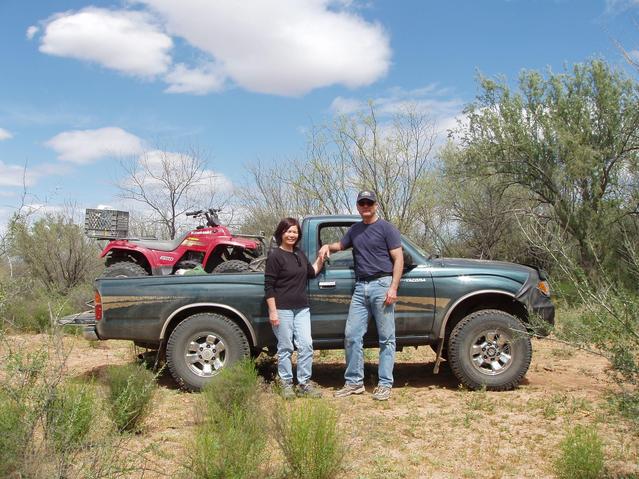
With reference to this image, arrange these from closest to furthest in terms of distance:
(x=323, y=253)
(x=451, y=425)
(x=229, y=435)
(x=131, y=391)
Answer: (x=229, y=435) → (x=131, y=391) → (x=451, y=425) → (x=323, y=253)

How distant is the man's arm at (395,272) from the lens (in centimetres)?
525

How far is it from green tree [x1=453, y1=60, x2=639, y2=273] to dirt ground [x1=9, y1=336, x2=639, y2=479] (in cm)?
771

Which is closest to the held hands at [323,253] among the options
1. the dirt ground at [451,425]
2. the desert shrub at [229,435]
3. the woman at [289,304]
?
the woman at [289,304]

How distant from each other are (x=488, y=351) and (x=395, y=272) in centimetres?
134

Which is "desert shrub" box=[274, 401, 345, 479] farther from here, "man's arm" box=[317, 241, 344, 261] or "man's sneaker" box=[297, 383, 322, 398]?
"man's arm" box=[317, 241, 344, 261]

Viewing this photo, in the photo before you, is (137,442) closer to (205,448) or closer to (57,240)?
(205,448)

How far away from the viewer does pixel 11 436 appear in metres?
2.99

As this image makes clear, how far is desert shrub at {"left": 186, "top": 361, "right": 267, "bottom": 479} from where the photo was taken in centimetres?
299

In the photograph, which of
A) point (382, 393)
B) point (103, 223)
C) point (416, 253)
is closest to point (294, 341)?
point (382, 393)

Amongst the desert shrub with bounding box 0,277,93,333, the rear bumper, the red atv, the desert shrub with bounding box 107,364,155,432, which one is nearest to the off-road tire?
the red atv

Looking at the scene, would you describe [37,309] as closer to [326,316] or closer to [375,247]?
[326,316]

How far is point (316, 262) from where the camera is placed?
5.57 metres

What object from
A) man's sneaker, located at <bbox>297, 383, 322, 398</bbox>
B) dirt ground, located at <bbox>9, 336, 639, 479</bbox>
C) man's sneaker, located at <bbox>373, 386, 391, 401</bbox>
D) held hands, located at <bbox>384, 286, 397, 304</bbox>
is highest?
held hands, located at <bbox>384, 286, 397, 304</bbox>

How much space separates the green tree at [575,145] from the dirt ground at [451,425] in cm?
771
